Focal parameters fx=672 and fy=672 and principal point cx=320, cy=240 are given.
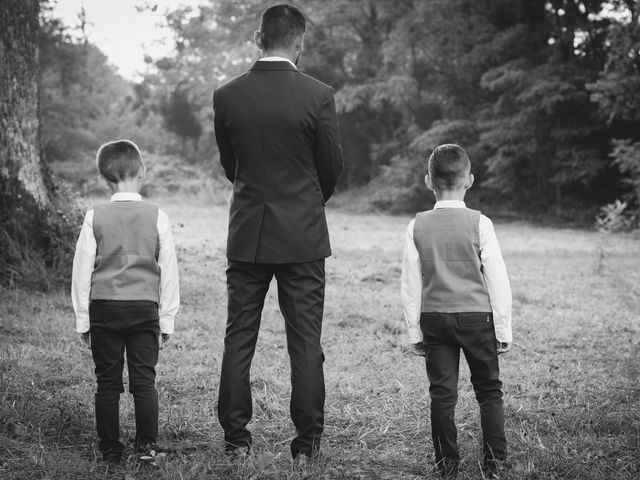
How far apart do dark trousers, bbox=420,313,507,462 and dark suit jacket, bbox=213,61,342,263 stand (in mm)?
679

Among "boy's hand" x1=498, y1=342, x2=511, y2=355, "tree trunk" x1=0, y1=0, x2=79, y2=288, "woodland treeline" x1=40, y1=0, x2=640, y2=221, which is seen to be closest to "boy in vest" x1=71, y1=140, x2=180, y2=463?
"boy's hand" x1=498, y1=342, x2=511, y2=355

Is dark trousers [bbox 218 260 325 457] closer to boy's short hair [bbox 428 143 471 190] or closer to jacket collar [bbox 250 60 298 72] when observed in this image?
boy's short hair [bbox 428 143 471 190]

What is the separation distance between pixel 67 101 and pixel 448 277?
27.5 metres

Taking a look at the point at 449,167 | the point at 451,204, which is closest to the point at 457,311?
the point at 451,204

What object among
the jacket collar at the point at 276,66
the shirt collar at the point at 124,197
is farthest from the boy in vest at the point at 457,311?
the shirt collar at the point at 124,197

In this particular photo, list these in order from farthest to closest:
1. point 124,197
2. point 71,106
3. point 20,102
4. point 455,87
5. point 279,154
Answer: point 71,106, point 455,87, point 20,102, point 124,197, point 279,154

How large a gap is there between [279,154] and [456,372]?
127 cm

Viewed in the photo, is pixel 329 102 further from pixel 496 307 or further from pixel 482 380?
pixel 482 380

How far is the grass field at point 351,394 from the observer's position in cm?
318

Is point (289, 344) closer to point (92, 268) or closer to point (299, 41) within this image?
point (92, 268)

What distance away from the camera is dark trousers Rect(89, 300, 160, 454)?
312cm

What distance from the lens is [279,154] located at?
9.86ft

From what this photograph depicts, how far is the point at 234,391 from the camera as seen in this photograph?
10.3 ft

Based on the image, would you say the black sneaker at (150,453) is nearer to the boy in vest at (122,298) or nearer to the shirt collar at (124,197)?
the boy in vest at (122,298)
